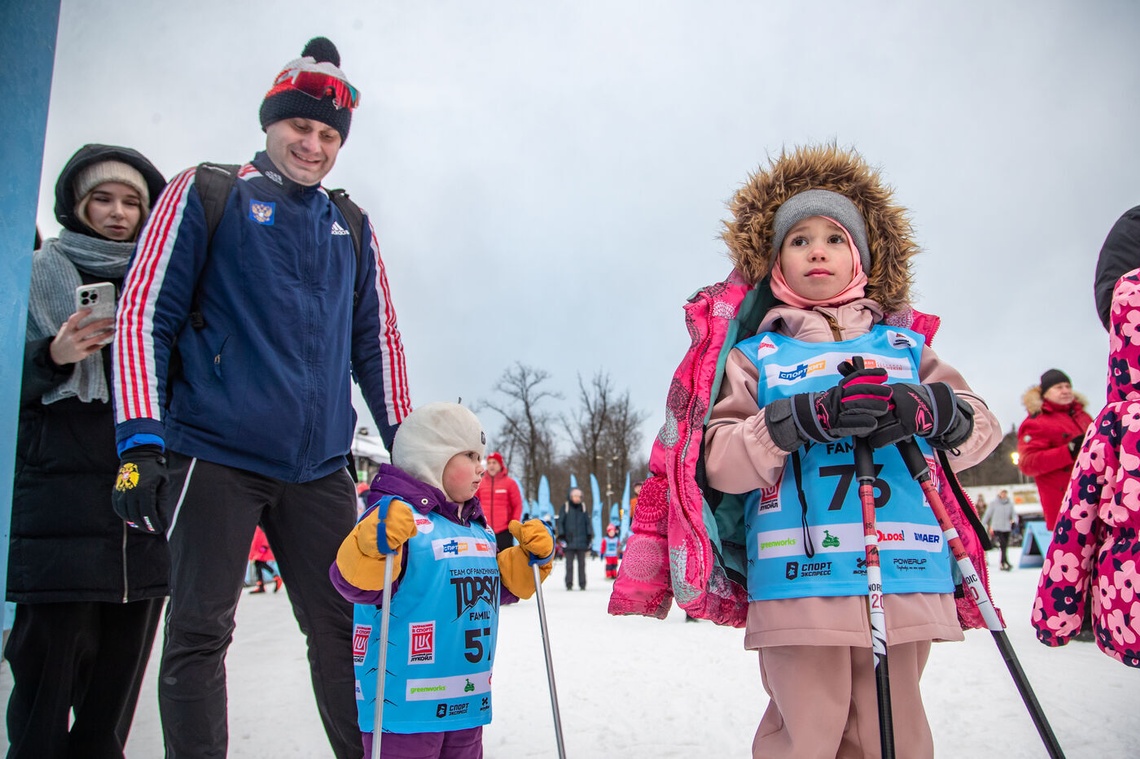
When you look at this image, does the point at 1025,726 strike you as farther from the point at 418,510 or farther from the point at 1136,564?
the point at 418,510

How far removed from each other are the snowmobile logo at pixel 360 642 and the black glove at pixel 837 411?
4.75ft

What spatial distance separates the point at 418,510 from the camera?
2.54 metres

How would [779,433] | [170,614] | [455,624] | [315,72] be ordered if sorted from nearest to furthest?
[779,433] → [170,614] → [455,624] → [315,72]

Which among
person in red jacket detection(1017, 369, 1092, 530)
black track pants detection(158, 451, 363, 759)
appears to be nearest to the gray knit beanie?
black track pants detection(158, 451, 363, 759)

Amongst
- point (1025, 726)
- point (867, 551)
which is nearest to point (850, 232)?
point (867, 551)

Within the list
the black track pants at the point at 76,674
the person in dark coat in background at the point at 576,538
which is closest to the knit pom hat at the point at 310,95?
the black track pants at the point at 76,674

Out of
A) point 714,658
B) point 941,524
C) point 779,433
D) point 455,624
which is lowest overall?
point 714,658

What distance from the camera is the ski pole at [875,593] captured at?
1.67 m

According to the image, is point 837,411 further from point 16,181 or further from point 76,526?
point 76,526

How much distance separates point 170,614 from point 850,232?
2.39 meters

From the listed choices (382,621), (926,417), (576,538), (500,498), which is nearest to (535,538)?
(382,621)

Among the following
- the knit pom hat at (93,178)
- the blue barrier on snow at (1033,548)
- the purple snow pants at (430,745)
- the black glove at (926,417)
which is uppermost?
the knit pom hat at (93,178)

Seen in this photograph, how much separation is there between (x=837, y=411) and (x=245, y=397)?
1.76 m

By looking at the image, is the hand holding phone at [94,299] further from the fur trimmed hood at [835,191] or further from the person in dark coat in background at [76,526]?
the fur trimmed hood at [835,191]
